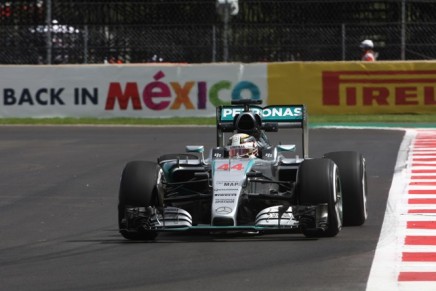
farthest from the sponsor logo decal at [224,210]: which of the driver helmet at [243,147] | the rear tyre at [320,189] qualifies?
the driver helmet at [243,147]

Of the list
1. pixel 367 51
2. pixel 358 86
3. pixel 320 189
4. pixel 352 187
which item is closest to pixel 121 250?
pixel 320 189

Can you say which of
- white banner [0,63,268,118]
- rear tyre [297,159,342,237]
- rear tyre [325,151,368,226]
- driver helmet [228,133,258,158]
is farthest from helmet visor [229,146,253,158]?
white banner [0,63,268,118]

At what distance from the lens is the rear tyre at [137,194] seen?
11156mm

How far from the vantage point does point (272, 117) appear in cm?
1255

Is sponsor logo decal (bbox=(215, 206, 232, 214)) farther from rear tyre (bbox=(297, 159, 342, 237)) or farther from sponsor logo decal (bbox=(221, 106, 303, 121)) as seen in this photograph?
sponsor logo decal (bbox=(221, 106, 303, 121))

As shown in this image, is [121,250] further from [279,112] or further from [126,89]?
[126,89]

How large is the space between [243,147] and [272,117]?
71cm

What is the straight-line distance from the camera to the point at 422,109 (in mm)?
28156

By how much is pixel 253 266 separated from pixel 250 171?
6.43 feet

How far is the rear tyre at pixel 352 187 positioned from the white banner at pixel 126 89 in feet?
53.0

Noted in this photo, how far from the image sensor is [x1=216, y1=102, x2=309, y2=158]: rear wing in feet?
41.1

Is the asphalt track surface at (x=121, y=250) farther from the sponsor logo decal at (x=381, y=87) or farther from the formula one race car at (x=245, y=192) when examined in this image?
the sponsor logo decal at (x=381, y=87)

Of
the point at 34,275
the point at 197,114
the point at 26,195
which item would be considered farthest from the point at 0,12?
the point at 34,275

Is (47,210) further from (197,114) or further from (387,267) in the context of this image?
(197,114)
